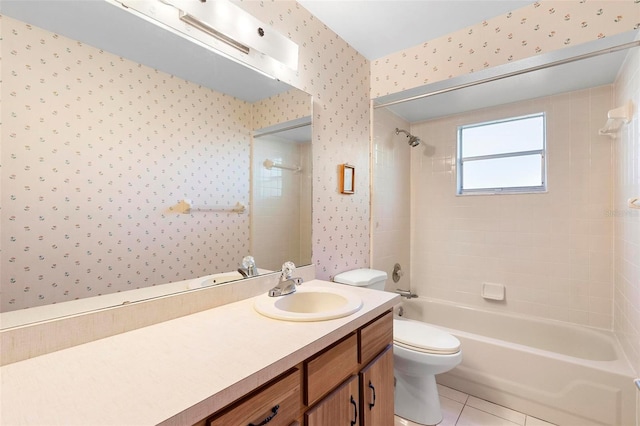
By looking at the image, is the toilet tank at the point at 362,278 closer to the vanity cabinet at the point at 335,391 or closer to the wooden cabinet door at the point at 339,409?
the vanity cabinet at the point at 335,391

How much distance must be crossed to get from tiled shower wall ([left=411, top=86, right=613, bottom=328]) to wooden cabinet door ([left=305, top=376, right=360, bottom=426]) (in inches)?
81.0

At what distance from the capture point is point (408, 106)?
2.55 m

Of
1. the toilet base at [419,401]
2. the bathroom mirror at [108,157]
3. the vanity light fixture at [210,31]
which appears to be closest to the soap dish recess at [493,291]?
the toilet base at [419,401]

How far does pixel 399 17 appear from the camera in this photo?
179 cm

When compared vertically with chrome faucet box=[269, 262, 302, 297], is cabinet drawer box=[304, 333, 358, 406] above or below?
below

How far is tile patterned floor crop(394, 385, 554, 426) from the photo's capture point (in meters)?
1.74

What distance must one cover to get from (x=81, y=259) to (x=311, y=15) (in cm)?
177

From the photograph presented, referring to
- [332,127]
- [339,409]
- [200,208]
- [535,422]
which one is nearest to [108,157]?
[200,208]

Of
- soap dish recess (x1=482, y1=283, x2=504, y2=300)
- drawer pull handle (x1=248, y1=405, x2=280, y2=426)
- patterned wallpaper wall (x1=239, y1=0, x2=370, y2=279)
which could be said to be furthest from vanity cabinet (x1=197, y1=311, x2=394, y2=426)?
soap dish recess (x1=482, y1=283, x2=504, y2=300)

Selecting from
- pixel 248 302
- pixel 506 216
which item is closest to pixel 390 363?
pixel 248 302

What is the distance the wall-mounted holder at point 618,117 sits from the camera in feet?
5.47

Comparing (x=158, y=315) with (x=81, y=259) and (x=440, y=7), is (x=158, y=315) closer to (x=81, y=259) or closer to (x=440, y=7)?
(x=81, y=259)

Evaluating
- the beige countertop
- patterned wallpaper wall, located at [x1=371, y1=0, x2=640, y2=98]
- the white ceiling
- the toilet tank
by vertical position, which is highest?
the white ceiling

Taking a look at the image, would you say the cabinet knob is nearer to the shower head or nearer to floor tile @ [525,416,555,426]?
floor tile @ [525,416,555,426]
